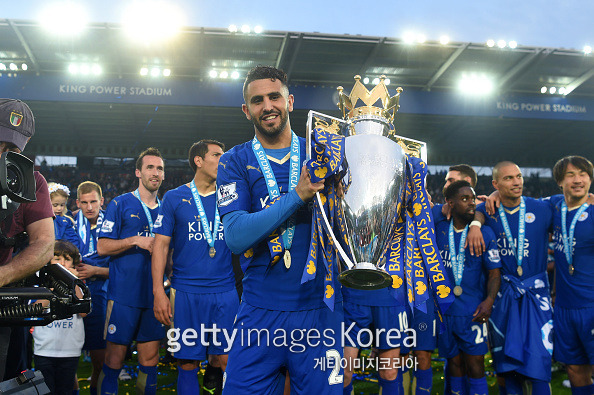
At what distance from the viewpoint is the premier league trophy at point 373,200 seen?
1566 mm

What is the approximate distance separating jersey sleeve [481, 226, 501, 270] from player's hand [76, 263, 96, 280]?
11.4 ft

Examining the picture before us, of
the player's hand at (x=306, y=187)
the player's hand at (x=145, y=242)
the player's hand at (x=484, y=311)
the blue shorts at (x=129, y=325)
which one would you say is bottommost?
the blue shorts at (x=129, y=325)

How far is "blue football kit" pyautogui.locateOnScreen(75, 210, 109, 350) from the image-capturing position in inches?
175

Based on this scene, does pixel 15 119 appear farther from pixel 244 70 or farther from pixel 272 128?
pixel 244 70

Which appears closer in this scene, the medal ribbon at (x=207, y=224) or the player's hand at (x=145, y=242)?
the medal ribbon at (x=207, y=224)

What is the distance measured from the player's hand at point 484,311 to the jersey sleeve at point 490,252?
11.9 inches

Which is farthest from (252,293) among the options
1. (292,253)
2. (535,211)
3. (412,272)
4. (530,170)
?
(530,170)

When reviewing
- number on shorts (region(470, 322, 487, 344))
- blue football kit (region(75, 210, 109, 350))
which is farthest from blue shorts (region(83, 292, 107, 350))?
number on shorts (region(470, 322, 487, 344))

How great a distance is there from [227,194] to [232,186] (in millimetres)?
38

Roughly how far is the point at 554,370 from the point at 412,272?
220 inches

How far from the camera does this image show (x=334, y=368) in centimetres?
202

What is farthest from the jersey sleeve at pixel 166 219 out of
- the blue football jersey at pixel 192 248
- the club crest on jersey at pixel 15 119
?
the club crest on jersey at pixel 15 119

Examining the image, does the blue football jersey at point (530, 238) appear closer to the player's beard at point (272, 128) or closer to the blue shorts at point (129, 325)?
the player's beard at point (272, 128)

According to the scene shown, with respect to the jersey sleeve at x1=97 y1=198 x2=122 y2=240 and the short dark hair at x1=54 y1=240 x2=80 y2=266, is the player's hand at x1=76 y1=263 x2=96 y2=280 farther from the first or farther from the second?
the jersey sleeve at x1=97 y1=198 x2=122 y2=240
